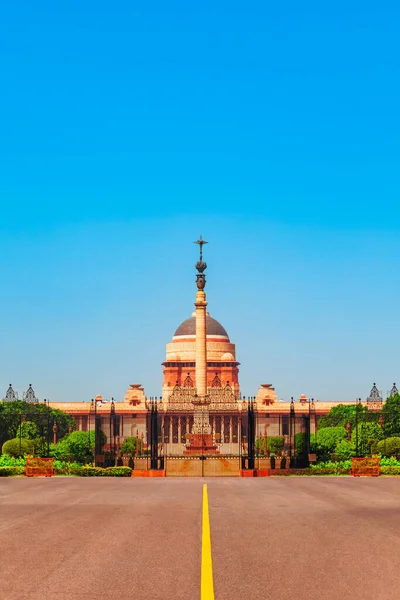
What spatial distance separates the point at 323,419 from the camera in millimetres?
137000

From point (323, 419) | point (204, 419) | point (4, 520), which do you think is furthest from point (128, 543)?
point (323, 419)

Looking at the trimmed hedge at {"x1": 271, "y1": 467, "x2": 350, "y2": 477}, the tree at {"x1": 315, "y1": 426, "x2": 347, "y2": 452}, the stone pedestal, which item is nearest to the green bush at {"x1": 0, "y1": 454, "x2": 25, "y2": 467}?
the trimmed hedge at {"x1": 271, "y1": 467, "x2": 350, "y2": 477}

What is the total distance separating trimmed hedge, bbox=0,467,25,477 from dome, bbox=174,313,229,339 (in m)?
139

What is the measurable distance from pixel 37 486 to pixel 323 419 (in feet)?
350

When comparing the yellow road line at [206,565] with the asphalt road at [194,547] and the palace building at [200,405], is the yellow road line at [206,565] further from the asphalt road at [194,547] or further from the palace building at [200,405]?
the palace building at [200,405]

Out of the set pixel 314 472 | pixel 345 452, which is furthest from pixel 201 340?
pixel 314 472

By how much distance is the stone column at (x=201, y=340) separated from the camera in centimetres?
9256

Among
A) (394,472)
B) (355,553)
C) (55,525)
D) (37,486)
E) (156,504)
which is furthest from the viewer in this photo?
(394,472)

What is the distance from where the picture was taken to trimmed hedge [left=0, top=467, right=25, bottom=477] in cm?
4375

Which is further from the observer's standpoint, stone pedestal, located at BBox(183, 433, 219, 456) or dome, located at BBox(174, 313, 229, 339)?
dome, located at BBox(174, 313, 229, 339)

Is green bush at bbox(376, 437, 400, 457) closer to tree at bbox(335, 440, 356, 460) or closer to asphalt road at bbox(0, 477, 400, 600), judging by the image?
tree at bbox(335, 440, 356, 460)

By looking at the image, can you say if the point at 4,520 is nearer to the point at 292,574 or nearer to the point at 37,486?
the point at 292,574

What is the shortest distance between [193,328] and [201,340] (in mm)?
89461

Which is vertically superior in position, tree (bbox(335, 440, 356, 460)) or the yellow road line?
the yellow road line
